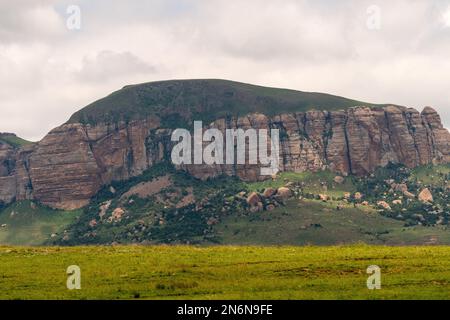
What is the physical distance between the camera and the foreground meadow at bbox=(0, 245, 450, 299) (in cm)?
3569

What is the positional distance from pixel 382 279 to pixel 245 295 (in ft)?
29.6

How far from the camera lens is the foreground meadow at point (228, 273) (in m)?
35.7

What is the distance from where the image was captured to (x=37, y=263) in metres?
48.6

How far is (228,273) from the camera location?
4178cm

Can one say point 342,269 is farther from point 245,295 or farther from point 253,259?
point 245,295
